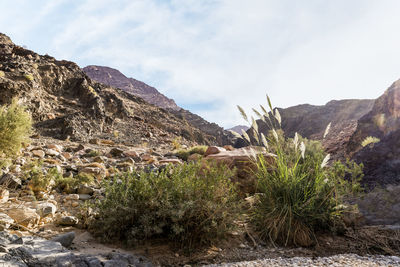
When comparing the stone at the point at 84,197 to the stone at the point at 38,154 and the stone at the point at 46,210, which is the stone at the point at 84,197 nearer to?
the stone at the point at 46,210

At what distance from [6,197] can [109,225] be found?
1794 millimetres

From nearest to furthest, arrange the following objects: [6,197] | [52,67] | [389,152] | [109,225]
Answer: [109,225], [6,197], [389,152], [52,67]

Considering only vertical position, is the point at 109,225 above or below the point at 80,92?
below

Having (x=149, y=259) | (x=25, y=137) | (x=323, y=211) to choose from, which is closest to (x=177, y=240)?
(x=149, y=259)

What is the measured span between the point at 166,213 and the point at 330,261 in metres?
1.71

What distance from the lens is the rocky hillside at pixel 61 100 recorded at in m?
13.0

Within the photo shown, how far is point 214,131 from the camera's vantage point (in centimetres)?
4162

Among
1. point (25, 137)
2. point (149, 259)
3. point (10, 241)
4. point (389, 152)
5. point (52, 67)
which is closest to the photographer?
point (10, 241)

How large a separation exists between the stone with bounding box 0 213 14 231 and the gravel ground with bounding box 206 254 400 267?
2019 mm

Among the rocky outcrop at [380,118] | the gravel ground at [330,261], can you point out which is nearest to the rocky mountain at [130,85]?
the rocky outcrop at [380,118]

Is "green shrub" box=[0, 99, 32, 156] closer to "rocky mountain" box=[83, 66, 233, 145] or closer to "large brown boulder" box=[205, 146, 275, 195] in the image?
"large brown boulder" box=[205, 146, 275, 195]

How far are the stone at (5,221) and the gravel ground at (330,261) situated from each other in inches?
79.5

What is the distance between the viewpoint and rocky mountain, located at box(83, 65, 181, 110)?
85075mm

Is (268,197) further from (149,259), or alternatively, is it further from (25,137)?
(25,137)
